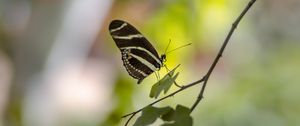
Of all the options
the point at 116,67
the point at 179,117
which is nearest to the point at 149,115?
the point at 179,117

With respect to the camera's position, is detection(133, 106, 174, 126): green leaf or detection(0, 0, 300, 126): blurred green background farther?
detection(0, 0, 300, 126): blurred green background

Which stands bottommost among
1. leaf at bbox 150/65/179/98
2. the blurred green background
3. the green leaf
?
the blurred green background

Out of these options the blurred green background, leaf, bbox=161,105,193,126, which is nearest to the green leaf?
leaf, bbox=161,105,193,126

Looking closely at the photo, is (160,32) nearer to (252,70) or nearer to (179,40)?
(179,40)

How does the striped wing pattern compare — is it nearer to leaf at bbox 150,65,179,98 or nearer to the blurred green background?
leaf at bbox 150,65,179,98

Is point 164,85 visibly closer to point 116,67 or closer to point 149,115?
point 149,115

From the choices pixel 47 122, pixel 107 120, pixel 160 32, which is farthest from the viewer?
pixel 47 122

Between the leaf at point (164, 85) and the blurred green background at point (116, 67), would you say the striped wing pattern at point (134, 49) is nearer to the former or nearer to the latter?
the leaf at point (164, 85)

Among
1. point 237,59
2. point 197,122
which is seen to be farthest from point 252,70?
point 197,122
